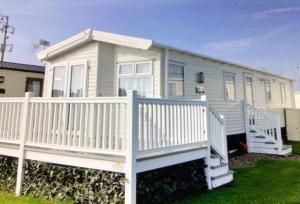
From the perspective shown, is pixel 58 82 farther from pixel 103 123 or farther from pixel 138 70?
pixel 103 123

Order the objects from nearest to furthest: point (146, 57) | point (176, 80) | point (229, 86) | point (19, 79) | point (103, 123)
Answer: point (103, 123) → point (146, 57) → point (176, 80) → point (229, 86) → point (19, 79)

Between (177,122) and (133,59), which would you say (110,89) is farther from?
(177,122)

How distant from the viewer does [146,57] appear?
8.41 m

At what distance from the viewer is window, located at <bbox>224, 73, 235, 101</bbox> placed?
Result: 11.4 meters

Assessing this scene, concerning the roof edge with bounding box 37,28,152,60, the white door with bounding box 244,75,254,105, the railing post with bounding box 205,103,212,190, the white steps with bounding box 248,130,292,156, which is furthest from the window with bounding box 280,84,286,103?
the railing post with bounding box 205,103,212,190

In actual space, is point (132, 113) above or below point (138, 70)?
below

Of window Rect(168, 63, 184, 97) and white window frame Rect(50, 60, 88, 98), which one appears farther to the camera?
white window frame Rect(50, 60, 88, 98)

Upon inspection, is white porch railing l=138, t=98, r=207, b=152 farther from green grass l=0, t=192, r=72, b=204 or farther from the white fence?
green grass l=0, t=192, r=72, b=204

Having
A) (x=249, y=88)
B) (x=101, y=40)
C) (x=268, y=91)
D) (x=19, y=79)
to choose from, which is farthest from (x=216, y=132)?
(x=19, y=79)

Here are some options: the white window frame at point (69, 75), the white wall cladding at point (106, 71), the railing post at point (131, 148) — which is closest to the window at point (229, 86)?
the white wall cladding at point (106, 71)

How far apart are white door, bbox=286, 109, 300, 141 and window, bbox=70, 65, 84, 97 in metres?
12.8

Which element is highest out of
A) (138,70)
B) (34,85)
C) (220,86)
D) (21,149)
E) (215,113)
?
(34,85)

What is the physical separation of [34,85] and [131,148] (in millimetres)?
14059

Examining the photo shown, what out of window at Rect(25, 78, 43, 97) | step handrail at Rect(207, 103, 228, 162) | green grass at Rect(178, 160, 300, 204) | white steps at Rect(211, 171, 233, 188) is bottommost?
green grass at Rect(178, 160, 300, 204)
